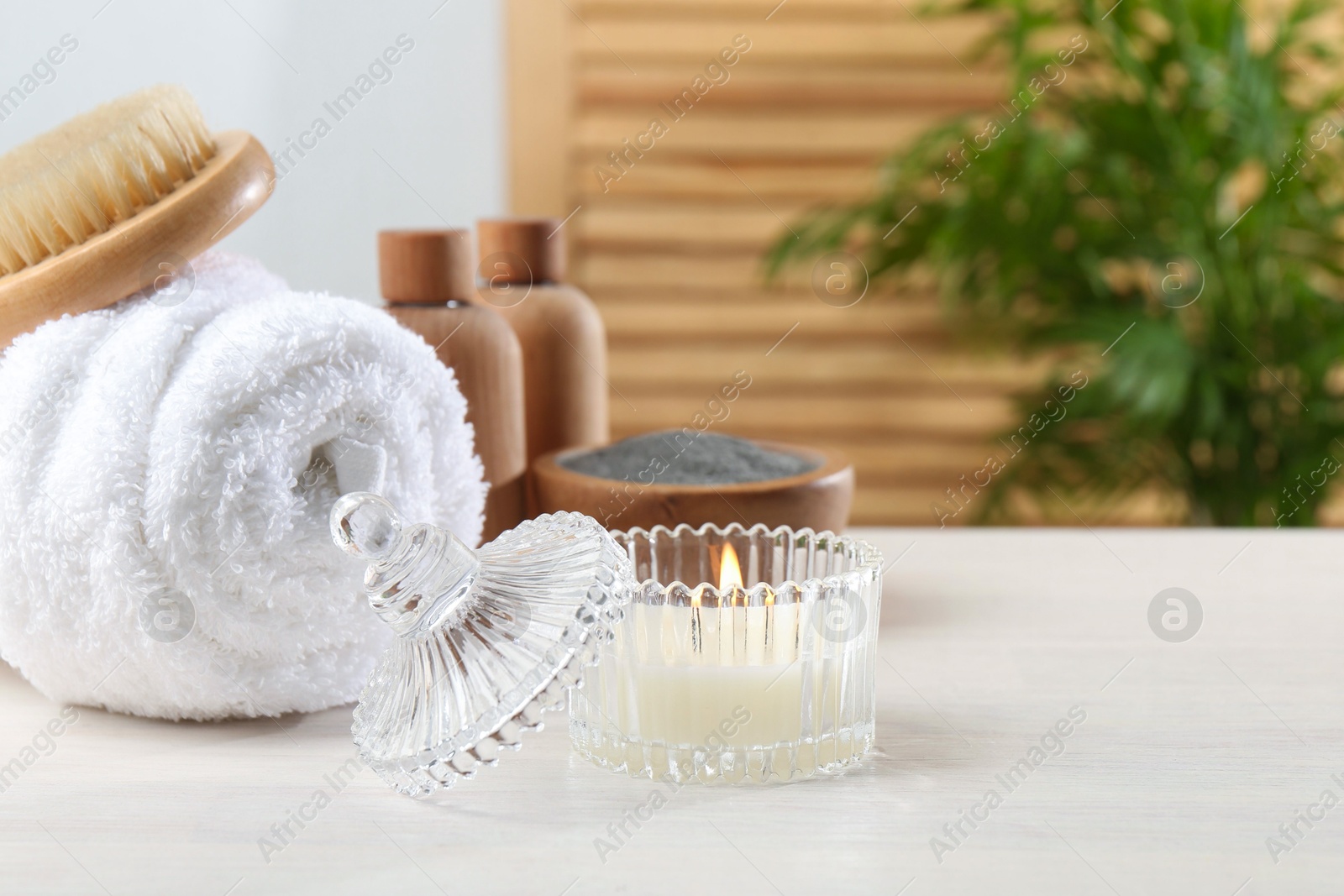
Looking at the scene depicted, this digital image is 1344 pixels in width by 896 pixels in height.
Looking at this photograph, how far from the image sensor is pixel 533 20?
4.47 feet

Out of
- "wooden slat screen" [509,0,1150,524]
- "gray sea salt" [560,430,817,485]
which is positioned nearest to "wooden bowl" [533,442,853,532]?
"gray sea salt" [560,430,817,485]

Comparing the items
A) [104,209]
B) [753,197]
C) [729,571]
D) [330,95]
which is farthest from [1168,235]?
[104,209]

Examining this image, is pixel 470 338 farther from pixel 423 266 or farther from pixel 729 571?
pixel 729 571

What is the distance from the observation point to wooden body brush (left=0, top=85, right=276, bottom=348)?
0.40m

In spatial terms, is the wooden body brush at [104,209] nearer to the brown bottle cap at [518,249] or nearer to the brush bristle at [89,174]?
the brush bristle at [89,174]

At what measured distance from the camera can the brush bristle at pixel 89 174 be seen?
40 centimetres

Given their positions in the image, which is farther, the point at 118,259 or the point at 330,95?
the point at 330,95

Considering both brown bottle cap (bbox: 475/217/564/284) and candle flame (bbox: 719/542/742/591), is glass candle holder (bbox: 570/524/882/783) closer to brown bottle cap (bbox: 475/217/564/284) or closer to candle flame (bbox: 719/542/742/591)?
candle flame (bbox: 719/542/742/591)

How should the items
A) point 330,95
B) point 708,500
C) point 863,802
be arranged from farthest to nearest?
point 330,95 → point 708,500 → point 863,802

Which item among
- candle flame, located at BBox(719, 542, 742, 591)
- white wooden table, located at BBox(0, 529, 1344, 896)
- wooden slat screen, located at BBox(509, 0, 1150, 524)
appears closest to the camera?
white wooden table, located at BBox(0, 529, 1344, 896)

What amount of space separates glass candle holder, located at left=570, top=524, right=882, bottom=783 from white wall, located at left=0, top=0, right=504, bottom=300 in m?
0.75

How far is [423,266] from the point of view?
0.52 metres

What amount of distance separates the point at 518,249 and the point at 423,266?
84 millimetres

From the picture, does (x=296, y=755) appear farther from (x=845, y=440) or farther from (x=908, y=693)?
(x=845, y=440)
